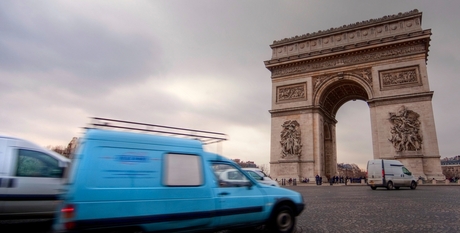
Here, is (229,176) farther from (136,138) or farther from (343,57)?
(343,57)

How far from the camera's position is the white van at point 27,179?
18.4ft

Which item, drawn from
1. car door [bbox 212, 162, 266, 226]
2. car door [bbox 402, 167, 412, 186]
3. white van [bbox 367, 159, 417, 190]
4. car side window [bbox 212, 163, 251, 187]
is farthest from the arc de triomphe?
car side window [bbox 212, 163, 251, 187]

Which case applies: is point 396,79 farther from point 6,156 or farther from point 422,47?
point 6,156

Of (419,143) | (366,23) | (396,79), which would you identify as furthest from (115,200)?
(366,23)

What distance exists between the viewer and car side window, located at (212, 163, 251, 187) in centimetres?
467

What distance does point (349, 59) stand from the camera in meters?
29.6

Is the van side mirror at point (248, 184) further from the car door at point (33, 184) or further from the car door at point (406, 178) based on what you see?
the car door at point (406, 178)

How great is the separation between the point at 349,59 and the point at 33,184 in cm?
2971

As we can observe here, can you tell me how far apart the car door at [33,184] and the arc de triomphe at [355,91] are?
24.6 m

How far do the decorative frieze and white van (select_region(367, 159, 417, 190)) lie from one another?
13.0 metres

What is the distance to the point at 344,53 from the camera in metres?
29.5

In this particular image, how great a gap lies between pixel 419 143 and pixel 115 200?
2714cm

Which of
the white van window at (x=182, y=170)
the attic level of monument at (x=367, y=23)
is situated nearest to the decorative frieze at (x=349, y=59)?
the attic level of monument at (x=367, y=23)

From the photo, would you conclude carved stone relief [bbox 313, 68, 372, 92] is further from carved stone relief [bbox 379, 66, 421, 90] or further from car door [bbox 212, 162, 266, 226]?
car door [bbox 212, 162, 266, 226]
